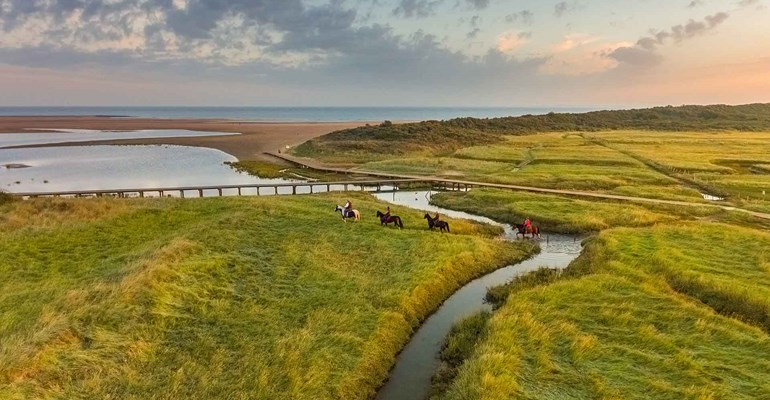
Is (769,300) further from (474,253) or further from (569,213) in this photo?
(569,213)

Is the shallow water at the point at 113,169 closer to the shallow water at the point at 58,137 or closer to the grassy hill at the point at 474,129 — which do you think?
the shallow water at the point at 58,137

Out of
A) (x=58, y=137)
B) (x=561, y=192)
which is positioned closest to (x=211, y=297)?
(x=561, y=192)

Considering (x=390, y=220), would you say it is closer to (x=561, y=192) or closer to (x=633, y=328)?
(x=633, y=328)

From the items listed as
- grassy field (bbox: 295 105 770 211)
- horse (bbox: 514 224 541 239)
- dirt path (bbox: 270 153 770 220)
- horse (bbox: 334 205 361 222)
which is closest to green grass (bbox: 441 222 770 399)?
horse (bbox: 514 224 541 239)

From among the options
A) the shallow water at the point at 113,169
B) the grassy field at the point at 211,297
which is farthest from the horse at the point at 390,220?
the shallow water at the point at 113,169

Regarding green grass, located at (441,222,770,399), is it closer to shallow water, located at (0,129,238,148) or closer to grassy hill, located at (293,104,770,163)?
grassy hill, located at (293,104,770,163)
